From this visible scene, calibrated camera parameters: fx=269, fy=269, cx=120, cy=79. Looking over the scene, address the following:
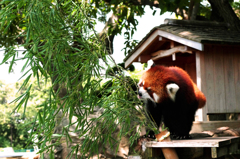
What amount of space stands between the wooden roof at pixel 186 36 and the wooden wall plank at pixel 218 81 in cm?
28

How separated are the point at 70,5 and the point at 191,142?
5.84ft

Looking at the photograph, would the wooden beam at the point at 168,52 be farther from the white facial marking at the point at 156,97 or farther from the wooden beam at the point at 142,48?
the white facial marking at the point at 156,97

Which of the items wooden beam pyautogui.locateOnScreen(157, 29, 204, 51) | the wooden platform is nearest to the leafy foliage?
the wooden platform

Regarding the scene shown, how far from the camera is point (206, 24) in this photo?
17.5 ft

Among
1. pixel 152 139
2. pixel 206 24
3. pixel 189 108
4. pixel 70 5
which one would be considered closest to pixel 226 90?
pixel 206 24

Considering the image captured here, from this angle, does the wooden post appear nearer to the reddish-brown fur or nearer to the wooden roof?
the reddish-brown fur

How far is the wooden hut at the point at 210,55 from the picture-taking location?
4.30 m

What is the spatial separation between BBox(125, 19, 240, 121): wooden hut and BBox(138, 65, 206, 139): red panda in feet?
4.11

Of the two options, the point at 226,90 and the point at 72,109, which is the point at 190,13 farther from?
the point at 72,109

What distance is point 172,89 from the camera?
2.81 m

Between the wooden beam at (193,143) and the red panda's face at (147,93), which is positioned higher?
the red panda's face at (147,93)

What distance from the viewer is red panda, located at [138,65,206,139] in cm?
288

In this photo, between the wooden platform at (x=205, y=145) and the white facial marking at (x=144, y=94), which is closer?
the wooden platform at (x=205, y=145)

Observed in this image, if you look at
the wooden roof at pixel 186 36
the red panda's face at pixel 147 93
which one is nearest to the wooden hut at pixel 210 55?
the wooden roof at pixel 186 36
